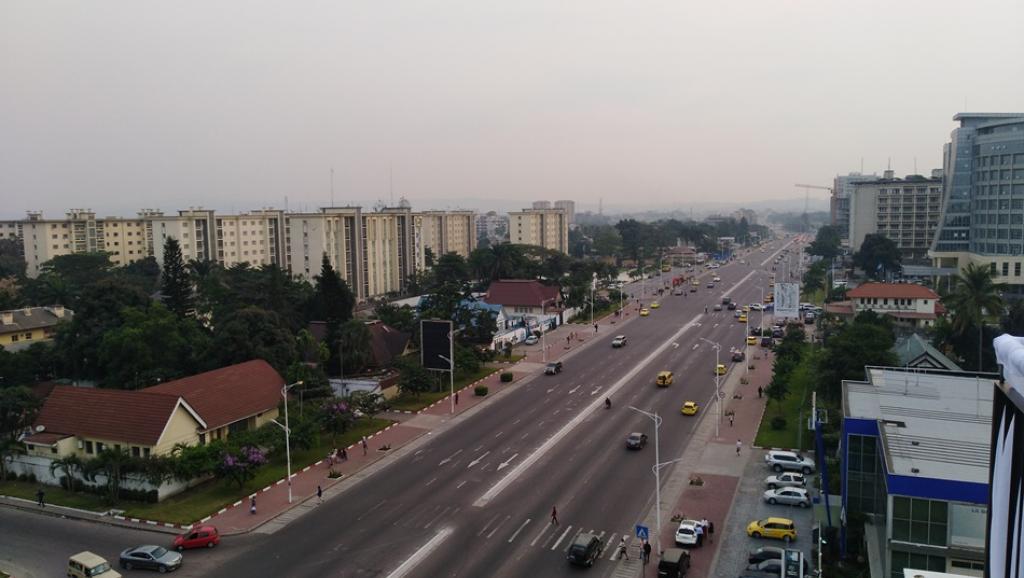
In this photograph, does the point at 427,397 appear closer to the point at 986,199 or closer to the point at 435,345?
the point at 435,345

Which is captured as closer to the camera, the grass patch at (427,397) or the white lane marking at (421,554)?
the white lane marking at (421,554)

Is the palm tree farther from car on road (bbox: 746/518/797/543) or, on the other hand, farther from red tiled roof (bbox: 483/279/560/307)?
red tiled roof (bbox: 483/279/560/307)

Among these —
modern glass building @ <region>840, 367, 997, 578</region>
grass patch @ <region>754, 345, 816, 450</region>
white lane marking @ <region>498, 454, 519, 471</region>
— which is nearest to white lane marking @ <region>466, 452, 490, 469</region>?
white lane marking @ <region>498, 454, 519, 471</region>

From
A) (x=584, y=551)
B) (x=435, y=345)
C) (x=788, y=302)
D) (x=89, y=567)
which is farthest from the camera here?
(x=788, y=302)

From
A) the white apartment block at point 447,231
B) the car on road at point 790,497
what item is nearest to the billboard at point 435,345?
the car on road at point 790,497

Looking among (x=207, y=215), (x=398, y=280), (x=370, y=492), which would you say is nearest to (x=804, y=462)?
(x=370, y=492)

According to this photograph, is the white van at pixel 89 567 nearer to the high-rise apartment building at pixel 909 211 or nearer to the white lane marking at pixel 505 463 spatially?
the white lane marking at pixel 505 463

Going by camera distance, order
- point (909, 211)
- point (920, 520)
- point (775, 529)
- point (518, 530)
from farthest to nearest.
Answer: point (909, 211) < point (518, 530) < point (775, 529) < point (920, 520)

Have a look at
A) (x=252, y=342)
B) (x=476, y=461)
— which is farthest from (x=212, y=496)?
(x=252, y=342)
